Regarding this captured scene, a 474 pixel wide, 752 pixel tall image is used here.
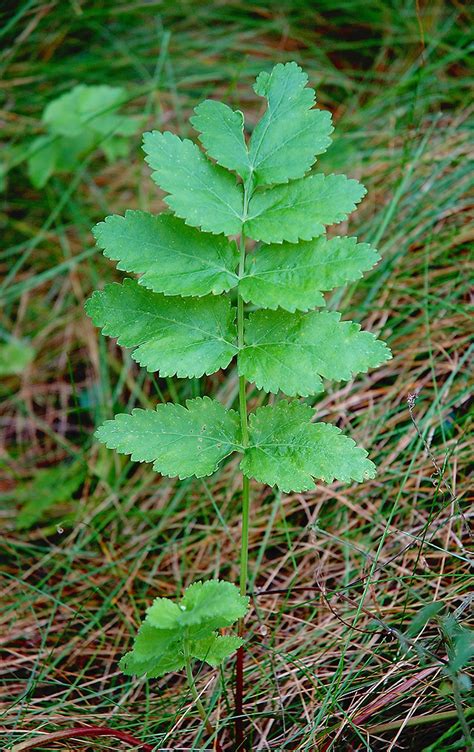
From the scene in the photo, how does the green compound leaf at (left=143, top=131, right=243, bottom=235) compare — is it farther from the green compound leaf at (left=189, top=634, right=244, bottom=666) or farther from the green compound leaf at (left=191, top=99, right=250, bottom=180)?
the green compound leaf at (left=189, top=634, right=244, bottom=666)

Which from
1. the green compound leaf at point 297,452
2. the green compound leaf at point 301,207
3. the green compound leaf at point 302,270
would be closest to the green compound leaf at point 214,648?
the green compound leaf at point 297,452

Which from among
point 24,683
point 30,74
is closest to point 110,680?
point 24,683

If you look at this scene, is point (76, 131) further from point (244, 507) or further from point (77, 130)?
point (244, 507)

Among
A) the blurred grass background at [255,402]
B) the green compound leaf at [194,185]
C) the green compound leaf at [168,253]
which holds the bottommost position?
the blurred grass background at [255,402]

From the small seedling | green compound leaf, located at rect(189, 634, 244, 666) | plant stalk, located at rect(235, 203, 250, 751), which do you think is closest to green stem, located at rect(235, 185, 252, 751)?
plant stalk, located at rect(235, 203, 250, 751)

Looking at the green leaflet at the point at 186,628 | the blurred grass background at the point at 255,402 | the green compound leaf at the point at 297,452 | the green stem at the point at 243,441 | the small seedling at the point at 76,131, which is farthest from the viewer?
the small seedling at the point at 76,131

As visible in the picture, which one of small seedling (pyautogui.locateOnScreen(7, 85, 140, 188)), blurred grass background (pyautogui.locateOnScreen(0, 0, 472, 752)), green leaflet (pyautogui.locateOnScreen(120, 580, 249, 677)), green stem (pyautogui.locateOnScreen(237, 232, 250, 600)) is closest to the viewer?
green leaflet (pyautogui.locateOnScreen(120, 580, 249, 677))

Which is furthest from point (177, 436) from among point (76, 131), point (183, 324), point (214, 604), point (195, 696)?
point (76, 131)

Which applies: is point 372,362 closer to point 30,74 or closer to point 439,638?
point 439,638

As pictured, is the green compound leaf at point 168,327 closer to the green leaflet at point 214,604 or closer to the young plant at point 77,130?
the green leaflet at point 214,604
